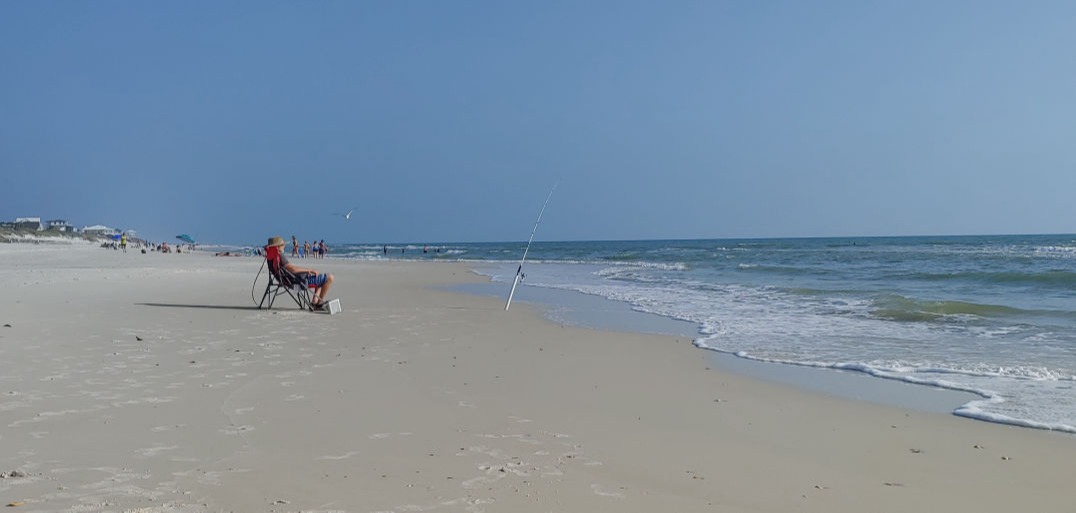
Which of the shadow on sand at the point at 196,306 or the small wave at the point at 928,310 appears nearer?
the small wave at the point at 928,310

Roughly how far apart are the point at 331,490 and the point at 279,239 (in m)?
9.97

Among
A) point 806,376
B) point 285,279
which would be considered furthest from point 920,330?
point 285,279

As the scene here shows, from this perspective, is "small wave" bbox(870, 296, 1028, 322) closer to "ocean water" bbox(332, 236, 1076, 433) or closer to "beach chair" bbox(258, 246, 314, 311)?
"ocean water" bbox(332, 236, 1076, 433)

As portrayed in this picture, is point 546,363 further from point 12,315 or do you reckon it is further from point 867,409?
point 12,315

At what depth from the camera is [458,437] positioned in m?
4.66

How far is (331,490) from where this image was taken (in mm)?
3586

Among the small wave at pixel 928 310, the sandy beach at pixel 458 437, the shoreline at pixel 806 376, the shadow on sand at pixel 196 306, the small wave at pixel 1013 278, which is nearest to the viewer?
the sandy beach at pixel 458 437

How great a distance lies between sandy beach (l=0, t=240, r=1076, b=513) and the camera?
141 inches

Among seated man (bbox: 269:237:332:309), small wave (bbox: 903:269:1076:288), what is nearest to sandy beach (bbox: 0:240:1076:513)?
seated man (bbox: 269:237:332:309)

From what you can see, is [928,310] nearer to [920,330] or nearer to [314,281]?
[920,330]

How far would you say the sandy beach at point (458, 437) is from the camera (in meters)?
3.58

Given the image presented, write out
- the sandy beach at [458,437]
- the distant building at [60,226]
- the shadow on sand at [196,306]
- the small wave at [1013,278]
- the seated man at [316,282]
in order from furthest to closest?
the distant building at [60,226] < the small wave at [1013,278] < the shadow on sand at [196,306] < the seated man at [316,282] < the sandy beach at [458,437]

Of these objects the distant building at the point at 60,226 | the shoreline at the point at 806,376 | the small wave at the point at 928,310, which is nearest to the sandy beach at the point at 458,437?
the shoreline at the point at 806,376

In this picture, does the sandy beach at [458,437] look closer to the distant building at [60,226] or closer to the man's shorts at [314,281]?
the man's shorts at [314,281]
